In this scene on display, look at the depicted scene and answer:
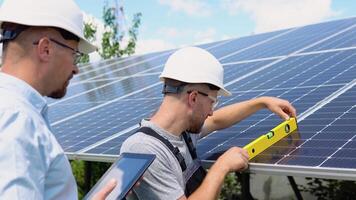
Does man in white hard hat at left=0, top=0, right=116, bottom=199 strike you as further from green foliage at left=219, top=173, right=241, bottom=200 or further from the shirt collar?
green foliage at left=219, top=173, right=241, bottom=200

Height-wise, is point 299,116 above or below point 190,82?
below

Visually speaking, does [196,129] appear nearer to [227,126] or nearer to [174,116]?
[174,116]

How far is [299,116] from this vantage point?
4.48m

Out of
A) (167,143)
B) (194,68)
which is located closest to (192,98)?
(194,68)

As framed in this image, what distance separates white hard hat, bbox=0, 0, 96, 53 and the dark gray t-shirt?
103cm

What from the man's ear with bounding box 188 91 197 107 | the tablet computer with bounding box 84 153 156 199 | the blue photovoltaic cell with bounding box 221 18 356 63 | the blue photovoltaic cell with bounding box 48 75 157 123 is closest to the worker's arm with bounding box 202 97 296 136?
the man's ear with bounding box 188 91 197 107

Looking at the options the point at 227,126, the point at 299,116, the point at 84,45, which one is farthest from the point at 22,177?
the point at 299,116

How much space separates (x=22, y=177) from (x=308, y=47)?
6.65m

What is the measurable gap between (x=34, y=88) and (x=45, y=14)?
1.18 feet

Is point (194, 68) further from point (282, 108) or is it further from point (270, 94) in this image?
point (270, 94)

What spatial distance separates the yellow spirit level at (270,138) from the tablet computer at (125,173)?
97 cm

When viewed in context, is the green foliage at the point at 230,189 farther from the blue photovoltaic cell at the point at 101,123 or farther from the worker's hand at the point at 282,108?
the worker's hand at the point at 282,108

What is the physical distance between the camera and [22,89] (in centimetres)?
→ 213

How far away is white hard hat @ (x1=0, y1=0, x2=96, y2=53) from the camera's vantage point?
90.0 inches
